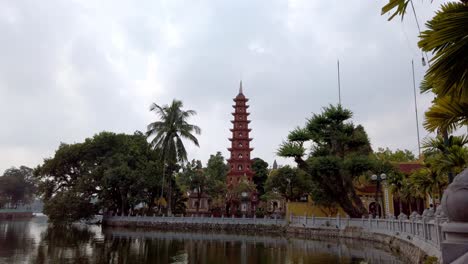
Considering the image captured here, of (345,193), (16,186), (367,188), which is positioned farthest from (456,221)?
(16,186)

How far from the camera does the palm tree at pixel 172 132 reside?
118 feet

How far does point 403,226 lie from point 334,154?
10.8 meters

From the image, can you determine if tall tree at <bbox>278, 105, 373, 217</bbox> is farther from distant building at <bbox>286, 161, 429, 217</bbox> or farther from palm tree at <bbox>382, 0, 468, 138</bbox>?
palm tree at <bbox>382, 0, 468, 138</bbox>

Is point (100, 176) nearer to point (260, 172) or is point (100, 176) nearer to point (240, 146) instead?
point (240, 146)

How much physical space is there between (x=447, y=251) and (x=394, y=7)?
7.53 feet

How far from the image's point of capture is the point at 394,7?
3.58 metres

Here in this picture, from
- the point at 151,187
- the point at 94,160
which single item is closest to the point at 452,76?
the point at 151,187

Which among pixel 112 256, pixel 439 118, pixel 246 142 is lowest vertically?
pixel 112 256

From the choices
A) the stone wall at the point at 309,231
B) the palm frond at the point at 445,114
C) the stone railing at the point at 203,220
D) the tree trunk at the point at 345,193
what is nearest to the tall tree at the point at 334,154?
the tree trunk at the point at 345,193

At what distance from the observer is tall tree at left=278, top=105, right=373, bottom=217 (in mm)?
25109

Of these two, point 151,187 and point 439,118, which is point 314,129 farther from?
point 439,118

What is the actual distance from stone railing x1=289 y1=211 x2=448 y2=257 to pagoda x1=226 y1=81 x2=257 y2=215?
28.0 feet

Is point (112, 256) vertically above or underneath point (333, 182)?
underneath

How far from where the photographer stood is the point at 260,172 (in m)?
55.6
